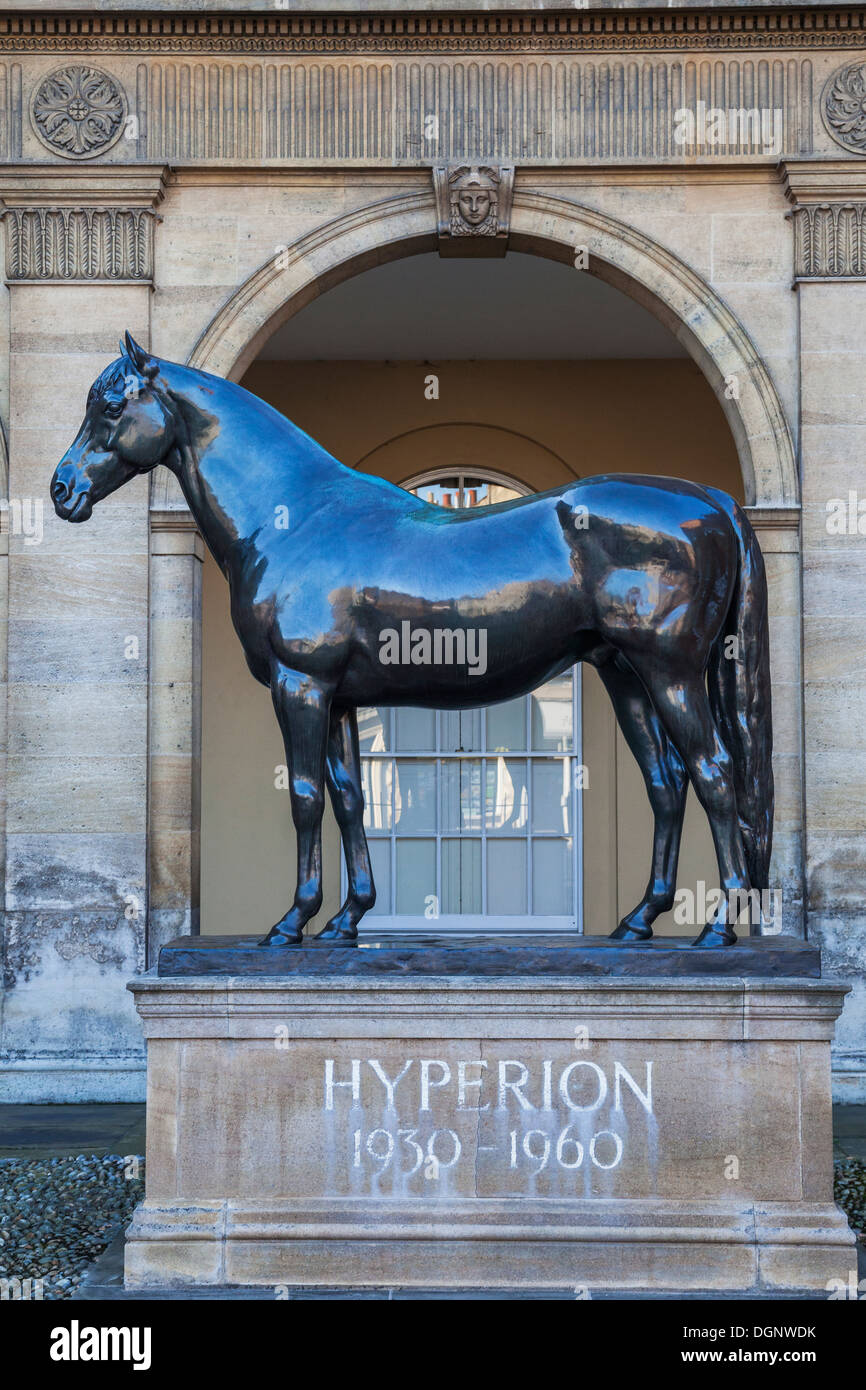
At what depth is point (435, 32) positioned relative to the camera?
24.4ft

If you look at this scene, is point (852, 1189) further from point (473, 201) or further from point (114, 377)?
point (473, 201)

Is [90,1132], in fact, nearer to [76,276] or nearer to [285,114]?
[76,276]

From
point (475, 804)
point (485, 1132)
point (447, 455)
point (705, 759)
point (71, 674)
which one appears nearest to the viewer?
point (485, 1132)

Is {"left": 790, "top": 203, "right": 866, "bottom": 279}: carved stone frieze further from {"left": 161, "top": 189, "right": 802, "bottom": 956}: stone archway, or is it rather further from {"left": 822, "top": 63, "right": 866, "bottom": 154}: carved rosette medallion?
{"left": 161, "top": 189, "right": 802, "bottom": 956}: stone archway

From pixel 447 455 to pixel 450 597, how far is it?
7.13 metres

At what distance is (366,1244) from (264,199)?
5607mm

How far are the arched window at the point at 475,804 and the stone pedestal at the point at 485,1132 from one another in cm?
705

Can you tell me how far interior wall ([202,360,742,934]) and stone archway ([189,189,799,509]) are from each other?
3543 millimetres

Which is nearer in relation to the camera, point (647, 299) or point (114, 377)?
point (114, 377)

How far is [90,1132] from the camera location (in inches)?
255

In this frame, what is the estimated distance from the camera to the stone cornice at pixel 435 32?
24.3 ft

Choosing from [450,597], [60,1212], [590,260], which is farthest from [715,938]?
[590,260]

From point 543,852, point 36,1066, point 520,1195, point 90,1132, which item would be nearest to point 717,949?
point 520,1195

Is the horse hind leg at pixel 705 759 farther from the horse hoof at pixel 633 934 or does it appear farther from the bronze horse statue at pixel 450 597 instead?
the horse hoof at pixel 633 934
